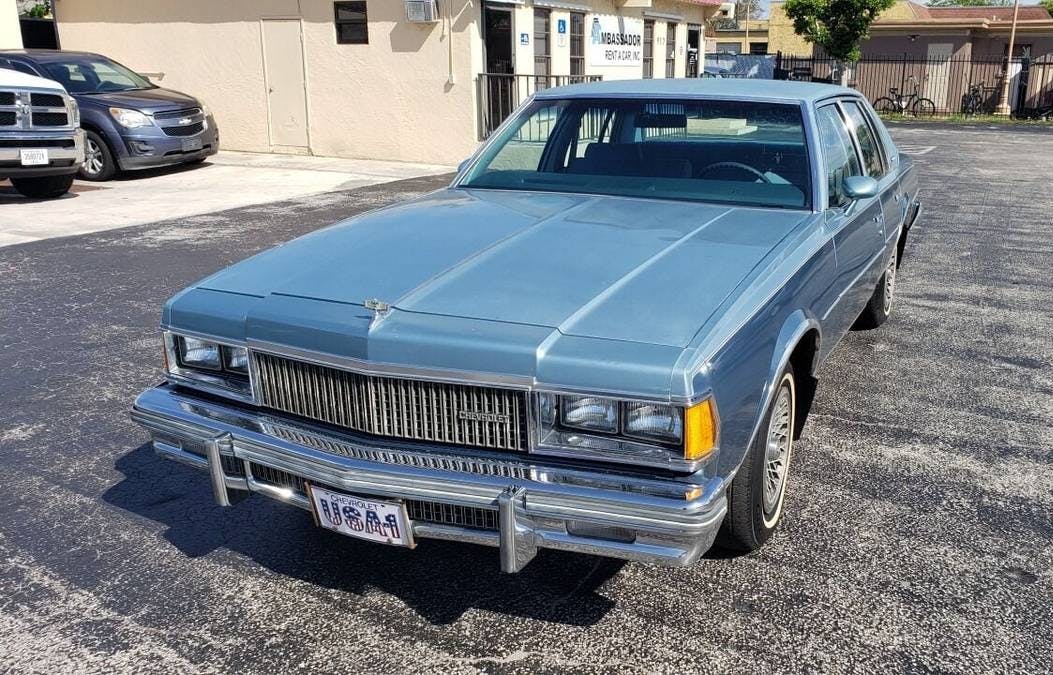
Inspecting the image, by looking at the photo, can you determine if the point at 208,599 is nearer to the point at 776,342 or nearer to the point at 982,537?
the point at 776,342

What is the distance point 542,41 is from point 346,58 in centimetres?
343

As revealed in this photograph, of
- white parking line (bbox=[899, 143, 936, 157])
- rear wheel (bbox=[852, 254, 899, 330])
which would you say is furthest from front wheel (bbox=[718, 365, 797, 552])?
white parking line (bbox=[899, 143, 936, 157])

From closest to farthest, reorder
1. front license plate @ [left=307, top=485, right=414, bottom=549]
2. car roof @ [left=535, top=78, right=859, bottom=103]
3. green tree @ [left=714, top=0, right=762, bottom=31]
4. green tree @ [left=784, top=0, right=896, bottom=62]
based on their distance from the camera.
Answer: front license plate @ [left=307, top=485, right=414, bottom=549] → car roof @ [left=535, top=78, right=859, bottom=103] → green tree @ [left=784, top=0, right=896, bottom=62] → green tree @ [left=714, top=0, right=762, bottom=31]

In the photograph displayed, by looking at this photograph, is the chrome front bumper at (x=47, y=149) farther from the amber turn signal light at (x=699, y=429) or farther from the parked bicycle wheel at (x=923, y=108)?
the parked bicycle wheel at (x=923, y=108)

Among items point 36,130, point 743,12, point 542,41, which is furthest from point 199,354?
point 743,12

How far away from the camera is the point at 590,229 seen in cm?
387

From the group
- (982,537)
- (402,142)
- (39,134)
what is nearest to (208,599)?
(982,537)

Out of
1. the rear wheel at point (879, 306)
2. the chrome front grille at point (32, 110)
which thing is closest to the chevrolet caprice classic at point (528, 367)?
the rear wheel at point (879, 306)

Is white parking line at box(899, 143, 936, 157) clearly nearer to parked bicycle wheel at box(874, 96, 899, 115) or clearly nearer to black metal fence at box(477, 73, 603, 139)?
black metal fence at box(477, 73, 603, 139)

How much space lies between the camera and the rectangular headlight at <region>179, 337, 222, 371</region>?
3.39 meters

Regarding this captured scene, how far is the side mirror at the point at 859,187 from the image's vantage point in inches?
167

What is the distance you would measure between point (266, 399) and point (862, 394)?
333cm

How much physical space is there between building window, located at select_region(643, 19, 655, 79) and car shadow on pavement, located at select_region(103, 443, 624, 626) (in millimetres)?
19480

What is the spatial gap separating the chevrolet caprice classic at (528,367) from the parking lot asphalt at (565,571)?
1.19 ft
